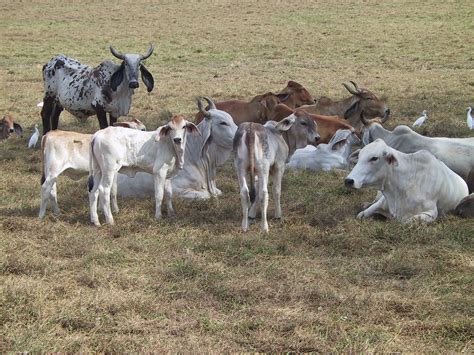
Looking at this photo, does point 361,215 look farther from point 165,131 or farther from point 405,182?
point 165,131

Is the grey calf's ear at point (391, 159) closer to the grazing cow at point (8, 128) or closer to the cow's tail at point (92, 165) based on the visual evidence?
the cow's tail at point (92, 165)

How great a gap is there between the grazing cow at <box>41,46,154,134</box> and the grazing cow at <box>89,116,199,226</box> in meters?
2.79

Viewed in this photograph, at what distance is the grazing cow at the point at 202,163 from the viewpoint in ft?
25.6

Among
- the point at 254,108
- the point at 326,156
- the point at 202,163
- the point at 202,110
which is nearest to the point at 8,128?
the point at 254,108

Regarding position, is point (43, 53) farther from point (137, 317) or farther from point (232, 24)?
point (137, 317)

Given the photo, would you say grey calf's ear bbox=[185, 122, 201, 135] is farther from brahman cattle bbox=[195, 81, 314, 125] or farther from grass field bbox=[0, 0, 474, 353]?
brahman cattle bbox=[195, 81, 314, 125]

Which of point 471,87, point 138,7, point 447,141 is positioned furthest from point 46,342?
point 138,7

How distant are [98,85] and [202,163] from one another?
2.98 metres

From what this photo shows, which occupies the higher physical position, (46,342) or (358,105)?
(46,342)

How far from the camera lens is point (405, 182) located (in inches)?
256

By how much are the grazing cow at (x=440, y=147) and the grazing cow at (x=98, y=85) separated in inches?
146

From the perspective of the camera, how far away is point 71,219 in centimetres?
690

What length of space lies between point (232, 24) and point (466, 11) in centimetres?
1014

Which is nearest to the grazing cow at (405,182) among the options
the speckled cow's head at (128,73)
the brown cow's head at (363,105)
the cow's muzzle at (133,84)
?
the cow's muzzle at (133,84)
